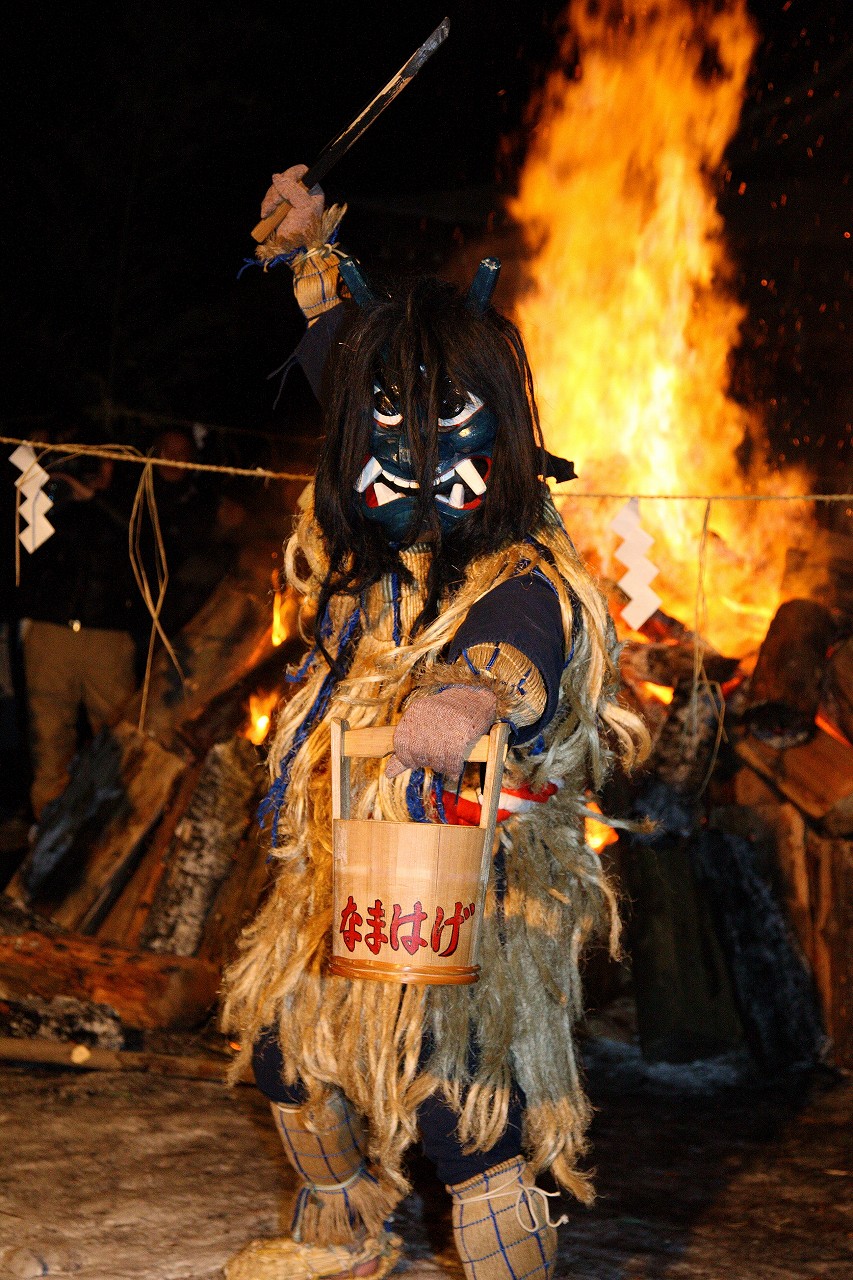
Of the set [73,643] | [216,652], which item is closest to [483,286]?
[216,652]

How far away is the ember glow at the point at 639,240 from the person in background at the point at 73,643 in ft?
8.59

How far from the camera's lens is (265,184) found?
9.04m

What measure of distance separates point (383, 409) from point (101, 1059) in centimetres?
267

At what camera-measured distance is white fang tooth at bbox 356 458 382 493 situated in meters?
2.34

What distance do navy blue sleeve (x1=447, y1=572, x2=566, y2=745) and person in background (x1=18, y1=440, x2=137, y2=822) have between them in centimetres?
462

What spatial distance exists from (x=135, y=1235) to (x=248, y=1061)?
24.6 inches

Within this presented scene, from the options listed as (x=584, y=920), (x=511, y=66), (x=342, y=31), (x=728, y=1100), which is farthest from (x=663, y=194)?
(x=584, y=920)

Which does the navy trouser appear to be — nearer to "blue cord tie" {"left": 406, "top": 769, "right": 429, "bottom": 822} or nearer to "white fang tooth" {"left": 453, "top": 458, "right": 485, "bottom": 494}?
"blue cord tie" {"left": 406, "top": 769, "right": 429, "bottom": 822}

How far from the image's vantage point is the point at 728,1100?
4.16 metres

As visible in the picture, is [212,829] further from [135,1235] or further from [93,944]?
[135,1235]

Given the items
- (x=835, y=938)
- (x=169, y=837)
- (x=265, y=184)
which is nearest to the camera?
(x=835, y=938)

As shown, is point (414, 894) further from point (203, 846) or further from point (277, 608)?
point (203, 846)

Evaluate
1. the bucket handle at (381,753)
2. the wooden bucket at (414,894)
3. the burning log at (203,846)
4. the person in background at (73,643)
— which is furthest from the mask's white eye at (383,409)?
the person in background at (73,643)

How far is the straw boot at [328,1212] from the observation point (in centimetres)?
237
